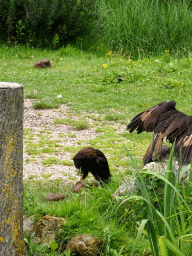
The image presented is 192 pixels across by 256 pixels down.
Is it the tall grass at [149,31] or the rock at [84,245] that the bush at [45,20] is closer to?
the tall grass at [149,31]

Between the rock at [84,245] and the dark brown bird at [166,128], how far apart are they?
1.06 metres

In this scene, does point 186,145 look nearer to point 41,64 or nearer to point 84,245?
point 84,245

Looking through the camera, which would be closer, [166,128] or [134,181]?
[134,181]

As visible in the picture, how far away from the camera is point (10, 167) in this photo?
88.4 inches

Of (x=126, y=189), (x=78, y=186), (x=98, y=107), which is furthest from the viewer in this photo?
(x=98, y=107)

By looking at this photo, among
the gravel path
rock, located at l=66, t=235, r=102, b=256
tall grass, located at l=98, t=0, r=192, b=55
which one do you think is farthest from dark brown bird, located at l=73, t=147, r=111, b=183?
tall grass, located at l=98, t=0, r=192, b=55

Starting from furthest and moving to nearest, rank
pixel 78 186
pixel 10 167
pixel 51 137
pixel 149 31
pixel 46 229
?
pixel 149 31 → pixel 51 137 → pixel 78 186 → pixel 46 229 → pixel 10 167

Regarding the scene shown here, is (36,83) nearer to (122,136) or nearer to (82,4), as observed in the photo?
(122,136)

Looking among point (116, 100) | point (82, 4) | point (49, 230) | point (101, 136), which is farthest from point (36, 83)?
point (49, 230)

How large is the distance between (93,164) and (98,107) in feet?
12.3

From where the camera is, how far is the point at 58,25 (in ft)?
41.8

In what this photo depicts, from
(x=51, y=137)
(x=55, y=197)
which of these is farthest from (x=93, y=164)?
(x=51, y=137)

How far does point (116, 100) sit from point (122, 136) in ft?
7.11

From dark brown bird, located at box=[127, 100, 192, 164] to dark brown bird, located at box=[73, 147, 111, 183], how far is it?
1.81 feet
